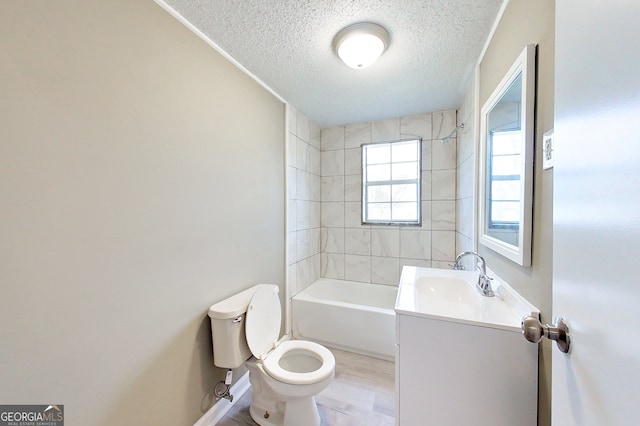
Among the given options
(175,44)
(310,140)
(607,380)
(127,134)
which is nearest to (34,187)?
(127,134)

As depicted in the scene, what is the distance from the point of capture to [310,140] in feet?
9.05

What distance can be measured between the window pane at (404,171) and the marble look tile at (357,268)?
1.05 metres

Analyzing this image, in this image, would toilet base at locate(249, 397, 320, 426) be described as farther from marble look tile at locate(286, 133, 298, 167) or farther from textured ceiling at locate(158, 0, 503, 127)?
textured ceiling at locate(158, 0, 503, 127)

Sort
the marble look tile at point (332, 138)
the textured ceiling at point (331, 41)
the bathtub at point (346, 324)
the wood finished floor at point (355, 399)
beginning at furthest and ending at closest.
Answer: the marble look tile at point (332, 138)
the bathtub at point (346, 324)
the wood finished floor at point (355, 399)
the textured ceiling at point (331, 41)

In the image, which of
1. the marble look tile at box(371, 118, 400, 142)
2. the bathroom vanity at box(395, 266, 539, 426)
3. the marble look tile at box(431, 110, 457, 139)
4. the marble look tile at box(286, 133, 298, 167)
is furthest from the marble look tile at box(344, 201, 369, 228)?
the bathroom vanity at box(395, 266, 539, 426)

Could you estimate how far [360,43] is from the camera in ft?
4.53

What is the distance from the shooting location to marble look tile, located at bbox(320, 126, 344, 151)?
294cm

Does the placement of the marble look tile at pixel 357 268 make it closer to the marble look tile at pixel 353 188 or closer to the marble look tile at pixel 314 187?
the marble look tile at pixel 353 188

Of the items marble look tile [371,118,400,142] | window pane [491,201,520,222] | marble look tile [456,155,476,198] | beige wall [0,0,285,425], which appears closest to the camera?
beige wall [0,0,285,425]

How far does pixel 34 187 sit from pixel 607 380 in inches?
61.0

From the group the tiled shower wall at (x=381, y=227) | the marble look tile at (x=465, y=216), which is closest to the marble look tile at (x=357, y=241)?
the tiled shower wall at (x=381, y=227)

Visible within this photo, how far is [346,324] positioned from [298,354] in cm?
71

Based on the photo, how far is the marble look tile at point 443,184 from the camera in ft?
8.16

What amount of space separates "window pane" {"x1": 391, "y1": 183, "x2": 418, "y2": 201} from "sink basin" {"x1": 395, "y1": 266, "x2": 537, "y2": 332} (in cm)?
125
